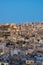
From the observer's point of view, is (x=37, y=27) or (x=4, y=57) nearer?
(x=4, y=57)

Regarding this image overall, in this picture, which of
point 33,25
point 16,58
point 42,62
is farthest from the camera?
point 33,25

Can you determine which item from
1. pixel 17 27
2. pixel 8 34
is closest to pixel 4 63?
pixel 8 34

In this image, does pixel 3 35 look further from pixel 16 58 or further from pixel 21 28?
pixel 16 58

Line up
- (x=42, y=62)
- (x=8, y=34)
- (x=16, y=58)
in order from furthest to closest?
(x=8, y=34), (x=16, y=58), (x=42, y=62)

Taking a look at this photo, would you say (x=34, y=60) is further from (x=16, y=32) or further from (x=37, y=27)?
(x=37, y=27)

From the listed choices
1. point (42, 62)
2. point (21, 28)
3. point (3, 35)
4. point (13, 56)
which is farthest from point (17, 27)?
point (42, 62)

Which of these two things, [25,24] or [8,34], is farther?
[25,24]

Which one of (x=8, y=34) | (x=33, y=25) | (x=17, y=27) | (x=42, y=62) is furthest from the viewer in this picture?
(x=33, y=25)

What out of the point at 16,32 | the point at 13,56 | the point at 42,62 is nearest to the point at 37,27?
the point at 16,32
